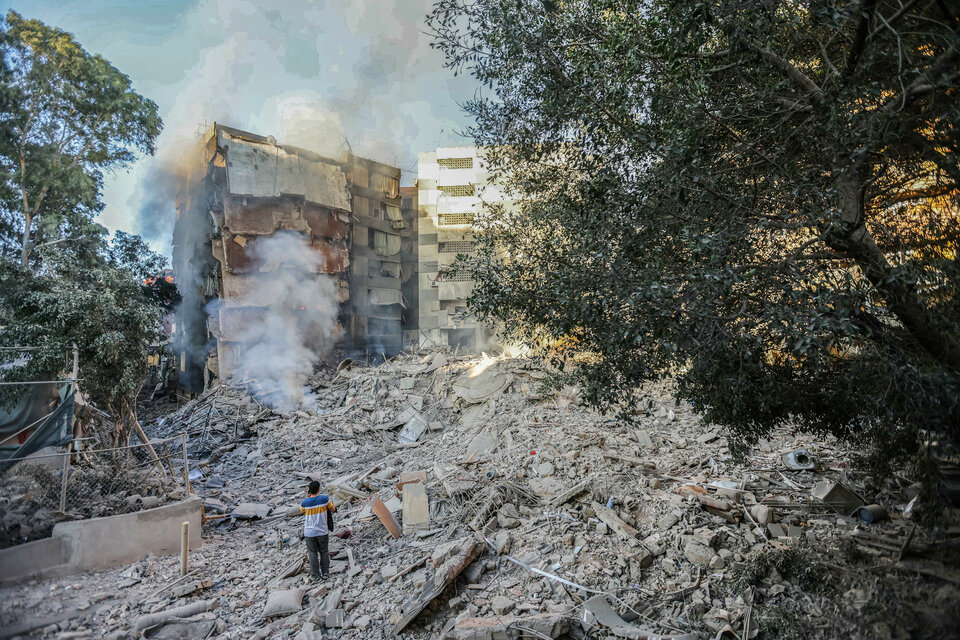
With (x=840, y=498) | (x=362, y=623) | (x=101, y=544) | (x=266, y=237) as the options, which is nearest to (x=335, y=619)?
(x=362, y=623)

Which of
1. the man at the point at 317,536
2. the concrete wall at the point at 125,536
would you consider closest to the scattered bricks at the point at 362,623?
the man at the point at 317,536

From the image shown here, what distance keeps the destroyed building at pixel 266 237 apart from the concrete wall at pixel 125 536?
1593 cm

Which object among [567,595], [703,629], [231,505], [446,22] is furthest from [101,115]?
[703,629]

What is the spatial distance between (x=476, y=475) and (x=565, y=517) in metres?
2.59

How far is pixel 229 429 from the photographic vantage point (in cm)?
1734

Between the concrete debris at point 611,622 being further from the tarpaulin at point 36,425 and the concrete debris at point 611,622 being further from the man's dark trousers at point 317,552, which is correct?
the tarpaulin at point 36,425

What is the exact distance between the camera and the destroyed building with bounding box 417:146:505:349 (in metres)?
32.6

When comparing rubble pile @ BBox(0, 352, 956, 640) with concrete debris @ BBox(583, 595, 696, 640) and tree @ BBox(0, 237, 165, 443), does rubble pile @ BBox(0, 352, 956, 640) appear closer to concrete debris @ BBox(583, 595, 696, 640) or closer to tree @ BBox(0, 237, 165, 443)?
concrete debris @ BBox(583, 595, 696, 640)

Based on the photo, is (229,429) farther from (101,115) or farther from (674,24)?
(674,24)

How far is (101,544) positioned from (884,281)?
1135 centimetres

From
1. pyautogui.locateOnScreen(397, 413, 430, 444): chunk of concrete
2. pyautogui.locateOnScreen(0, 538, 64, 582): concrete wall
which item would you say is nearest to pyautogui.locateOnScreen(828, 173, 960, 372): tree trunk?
pyautogui.locateOnScreen(0, 538, 64, 582): concrete wall

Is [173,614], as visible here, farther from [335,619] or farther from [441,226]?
[441,226]

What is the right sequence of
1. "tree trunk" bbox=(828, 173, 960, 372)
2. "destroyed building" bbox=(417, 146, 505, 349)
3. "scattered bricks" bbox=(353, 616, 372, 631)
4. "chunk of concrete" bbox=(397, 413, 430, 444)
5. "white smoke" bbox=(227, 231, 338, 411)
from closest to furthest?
"tree trunk" bbox=(828, 173, 960, 372), "scattered bricks" bbox=(353, 616, 372, 631), "chunk of concrete" bbox=(397, 413, 430, 444), "white smoke" bbox=(227, 231, 338, 411), "destroyed building" bbox=(417, 146, 505, 349)

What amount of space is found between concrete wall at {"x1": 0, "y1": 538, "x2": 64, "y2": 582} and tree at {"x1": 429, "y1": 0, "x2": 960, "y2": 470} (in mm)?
8057
